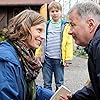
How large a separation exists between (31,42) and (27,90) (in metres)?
0.41

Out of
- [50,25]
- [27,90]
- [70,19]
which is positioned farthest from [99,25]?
[50,25]

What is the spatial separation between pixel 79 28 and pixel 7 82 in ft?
2.42

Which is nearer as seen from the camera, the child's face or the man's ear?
the man's ear

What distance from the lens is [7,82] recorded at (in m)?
2.92

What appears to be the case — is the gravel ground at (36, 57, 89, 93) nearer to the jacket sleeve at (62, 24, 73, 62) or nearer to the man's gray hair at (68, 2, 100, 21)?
the jacket sleeve at (62, 24, 73, 62)

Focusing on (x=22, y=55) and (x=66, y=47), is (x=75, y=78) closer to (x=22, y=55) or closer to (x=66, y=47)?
(x=66, y=47)

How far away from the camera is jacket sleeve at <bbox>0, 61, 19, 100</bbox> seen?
9.53 feet

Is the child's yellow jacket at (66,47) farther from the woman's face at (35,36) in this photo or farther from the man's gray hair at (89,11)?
the man's gray hair at (89,11)

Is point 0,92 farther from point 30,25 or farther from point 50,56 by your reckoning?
point 50,56

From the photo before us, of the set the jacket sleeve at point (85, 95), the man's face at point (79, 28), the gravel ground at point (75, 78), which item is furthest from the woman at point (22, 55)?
the gravel ground at point (75, 78)

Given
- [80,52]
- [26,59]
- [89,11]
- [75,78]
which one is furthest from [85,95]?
[80,52]

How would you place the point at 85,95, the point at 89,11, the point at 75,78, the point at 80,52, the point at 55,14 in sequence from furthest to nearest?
1. the point at 80,52
2. the point at 75,78
3. the point at 55,14
4. the point at 85,95
5. the point at 89,11

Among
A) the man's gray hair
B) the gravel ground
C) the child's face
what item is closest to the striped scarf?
the man's gray hair

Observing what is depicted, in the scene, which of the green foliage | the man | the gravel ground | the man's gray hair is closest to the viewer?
the man
